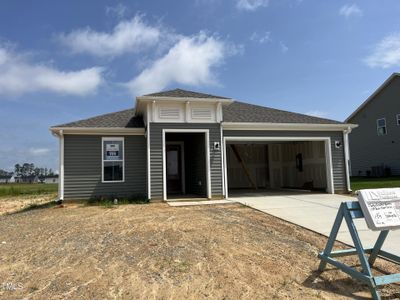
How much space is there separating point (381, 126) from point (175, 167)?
15.9 meters

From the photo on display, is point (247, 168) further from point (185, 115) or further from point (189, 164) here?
point (185, 115)

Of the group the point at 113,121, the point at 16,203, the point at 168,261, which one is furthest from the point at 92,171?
the point at 168,261

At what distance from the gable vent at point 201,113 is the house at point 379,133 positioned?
1555 cm

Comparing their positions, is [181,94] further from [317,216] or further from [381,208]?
[381,208]

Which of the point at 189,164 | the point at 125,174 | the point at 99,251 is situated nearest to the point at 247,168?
the point at 189,164

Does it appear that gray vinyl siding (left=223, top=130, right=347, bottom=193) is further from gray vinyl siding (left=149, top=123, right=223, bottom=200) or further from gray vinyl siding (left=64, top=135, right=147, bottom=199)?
gray vinyl siding (left=64, top=135, right=147, bottom=199)

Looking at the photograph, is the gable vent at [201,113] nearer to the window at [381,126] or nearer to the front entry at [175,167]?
the front entry at [175,167]

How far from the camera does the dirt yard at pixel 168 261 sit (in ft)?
12.5

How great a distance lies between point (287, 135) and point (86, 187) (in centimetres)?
774

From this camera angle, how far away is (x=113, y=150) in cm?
1225

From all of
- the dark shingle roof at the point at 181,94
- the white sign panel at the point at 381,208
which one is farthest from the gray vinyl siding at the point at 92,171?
the white sign panel at the point at 381,208

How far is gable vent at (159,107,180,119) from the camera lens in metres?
11.6

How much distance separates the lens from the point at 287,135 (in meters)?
13.0

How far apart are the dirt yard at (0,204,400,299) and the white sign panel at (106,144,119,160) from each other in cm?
440
